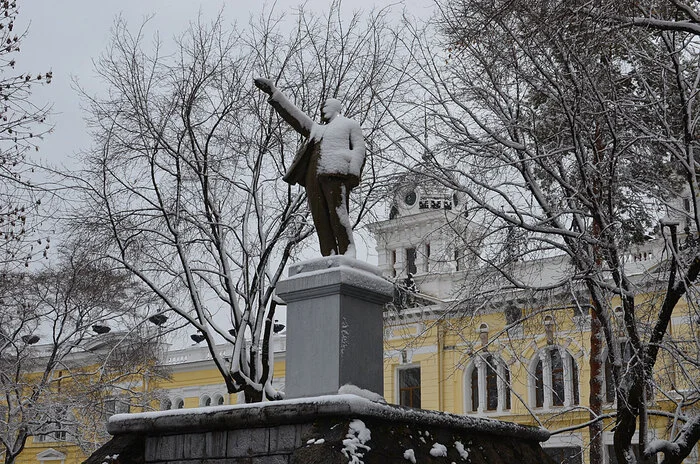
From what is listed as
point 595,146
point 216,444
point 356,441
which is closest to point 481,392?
point 595,146

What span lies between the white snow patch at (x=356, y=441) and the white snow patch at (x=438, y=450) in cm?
80

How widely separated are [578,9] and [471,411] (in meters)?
24.2

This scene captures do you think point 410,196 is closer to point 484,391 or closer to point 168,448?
point 168,448

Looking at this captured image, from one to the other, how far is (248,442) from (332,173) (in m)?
2.98

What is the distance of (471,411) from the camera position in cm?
3120

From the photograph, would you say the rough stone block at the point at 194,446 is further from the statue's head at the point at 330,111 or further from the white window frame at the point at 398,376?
the white window frame at the point at 398,376

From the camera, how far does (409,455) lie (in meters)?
7.41

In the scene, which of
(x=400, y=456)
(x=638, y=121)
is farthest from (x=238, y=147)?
(x=400, y=456)

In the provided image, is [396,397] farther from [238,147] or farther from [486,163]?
[486,163]

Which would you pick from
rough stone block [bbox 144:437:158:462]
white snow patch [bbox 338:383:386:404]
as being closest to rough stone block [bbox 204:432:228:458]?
rough stone block [bbox 144:437:158:462]

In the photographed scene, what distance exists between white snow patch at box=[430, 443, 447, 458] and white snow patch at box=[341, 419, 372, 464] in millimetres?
801

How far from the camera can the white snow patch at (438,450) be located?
25.4ft

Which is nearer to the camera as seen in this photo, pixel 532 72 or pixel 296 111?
pixel 296 111

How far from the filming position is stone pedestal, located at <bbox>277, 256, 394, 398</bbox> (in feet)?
28.4
